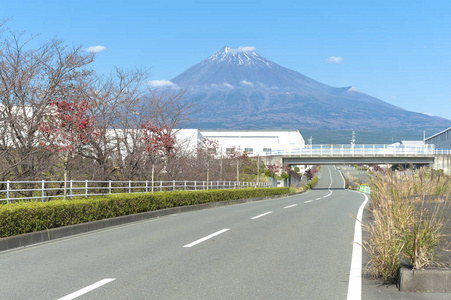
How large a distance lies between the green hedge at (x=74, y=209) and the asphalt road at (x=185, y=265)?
605 mm

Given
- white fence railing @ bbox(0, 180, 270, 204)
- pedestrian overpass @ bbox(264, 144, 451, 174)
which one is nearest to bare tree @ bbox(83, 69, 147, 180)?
white fence railing @ bbox(0, 180, 270, 204)

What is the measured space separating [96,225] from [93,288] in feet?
24.1

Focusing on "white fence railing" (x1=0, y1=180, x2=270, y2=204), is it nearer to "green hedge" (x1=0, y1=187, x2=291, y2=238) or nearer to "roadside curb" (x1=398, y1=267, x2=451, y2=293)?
"green hedge" (x1=0, y1=187, x2=291, y2=238)

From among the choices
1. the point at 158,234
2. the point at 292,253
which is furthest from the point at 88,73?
the point at 292,253

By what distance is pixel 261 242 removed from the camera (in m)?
9.87

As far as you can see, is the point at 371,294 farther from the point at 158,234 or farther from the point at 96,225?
the point at 96,225

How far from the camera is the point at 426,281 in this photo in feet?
18.2

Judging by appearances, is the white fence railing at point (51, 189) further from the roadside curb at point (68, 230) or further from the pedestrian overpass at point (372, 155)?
the pedestrian overpass at point (372, 155)

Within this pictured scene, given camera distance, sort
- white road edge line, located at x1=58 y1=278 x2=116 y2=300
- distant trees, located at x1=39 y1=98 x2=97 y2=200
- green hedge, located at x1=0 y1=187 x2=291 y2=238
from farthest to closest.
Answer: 1. distant trees, located at x1=39 y1=98 x2=97 y2=200
2. green hedge, located at x1=0 y1=187 x2=291 y2=238
3. white road edge line, located at x1=58 y1=278 x2=116 y2=300

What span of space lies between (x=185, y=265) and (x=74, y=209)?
5.73 meters

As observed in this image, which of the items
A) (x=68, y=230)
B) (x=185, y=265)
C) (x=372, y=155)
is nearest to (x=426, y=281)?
(x=185, y=265)

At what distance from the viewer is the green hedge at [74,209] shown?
9.82 m

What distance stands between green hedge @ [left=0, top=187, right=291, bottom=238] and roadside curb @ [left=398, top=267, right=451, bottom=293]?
7.58m

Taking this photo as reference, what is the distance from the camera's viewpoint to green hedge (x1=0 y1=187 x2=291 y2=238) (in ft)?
32.2
